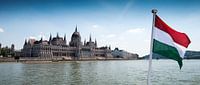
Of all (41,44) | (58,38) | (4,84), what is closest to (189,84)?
(4,84)

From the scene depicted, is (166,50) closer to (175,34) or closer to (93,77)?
(175,34)

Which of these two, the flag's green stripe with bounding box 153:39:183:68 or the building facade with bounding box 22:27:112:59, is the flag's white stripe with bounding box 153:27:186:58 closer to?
the flag's green stripe with bounding box 153:39:183:68

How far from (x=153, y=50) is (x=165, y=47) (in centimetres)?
47

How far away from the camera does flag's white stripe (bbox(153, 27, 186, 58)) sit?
8477 mm

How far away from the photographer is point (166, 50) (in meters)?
8.73

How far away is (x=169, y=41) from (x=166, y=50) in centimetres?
36

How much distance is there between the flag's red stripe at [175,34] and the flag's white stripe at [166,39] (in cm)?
10

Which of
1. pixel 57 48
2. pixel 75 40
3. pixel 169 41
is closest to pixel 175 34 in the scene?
pixel 169 41

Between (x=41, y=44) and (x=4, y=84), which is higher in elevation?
(x=41, y=44)

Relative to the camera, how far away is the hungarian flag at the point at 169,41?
27.8ft

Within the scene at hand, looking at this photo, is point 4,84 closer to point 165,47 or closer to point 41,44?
point 165,47

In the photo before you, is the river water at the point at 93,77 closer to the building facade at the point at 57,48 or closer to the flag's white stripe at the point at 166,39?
the flag's white stripe at the point at 166,39

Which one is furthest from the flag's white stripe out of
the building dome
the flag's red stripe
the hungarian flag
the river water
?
the building dome

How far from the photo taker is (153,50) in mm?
8961
